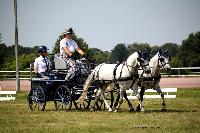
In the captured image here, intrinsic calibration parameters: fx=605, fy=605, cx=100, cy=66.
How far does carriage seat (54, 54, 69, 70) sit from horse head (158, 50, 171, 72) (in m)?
3.09

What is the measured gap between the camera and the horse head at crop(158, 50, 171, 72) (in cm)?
1931

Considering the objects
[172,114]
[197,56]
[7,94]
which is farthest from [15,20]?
[197,56]

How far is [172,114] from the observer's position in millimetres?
17500

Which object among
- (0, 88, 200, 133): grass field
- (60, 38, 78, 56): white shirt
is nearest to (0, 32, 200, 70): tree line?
(60, 38, 78, 56): white shirt

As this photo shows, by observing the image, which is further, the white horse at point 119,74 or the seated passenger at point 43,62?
the seated passenger at point 43,62

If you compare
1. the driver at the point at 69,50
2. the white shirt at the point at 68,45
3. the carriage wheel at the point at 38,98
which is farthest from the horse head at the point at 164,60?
the carriage wheel at the point at 38,98

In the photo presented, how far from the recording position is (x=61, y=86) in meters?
19.9

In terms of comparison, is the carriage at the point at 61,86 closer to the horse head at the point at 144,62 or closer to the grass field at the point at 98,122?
the grass field at the point at 98,122

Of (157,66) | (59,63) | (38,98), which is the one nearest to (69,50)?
(59,63)

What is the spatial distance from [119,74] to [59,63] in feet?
7.33

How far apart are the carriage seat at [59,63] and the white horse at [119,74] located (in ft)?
2.95

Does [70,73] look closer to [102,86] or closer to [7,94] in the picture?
[102,86]

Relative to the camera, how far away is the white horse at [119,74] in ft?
62.1

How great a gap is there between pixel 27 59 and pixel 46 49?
38434 millimetres
